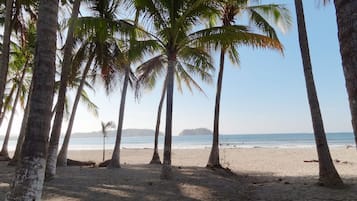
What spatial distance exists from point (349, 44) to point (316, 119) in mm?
6491

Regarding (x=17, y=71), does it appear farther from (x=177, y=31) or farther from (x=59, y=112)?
(x=177, y=31)

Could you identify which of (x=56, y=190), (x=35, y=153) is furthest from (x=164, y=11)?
(x=35, y=153)

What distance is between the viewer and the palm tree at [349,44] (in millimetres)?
2516

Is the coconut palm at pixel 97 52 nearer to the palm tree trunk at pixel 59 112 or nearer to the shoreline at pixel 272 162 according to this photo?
the palm tree trunk at pixel 59 112

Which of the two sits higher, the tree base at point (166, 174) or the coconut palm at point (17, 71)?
the coconut palm at point (17, 71)

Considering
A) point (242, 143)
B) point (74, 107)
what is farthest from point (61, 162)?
point (242, 143)

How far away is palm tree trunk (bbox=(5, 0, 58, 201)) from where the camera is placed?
3.86m

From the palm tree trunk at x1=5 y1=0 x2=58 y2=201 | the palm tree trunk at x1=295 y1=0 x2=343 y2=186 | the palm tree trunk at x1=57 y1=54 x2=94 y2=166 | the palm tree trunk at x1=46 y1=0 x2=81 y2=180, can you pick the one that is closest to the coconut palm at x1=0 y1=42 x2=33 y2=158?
the palm tree trunk at x1=57 y1=54 x2=94 y2=166

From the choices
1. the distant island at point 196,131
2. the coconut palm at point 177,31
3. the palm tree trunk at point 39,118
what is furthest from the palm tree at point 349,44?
the distant island at point 196,131

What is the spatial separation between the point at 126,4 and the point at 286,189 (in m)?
6.86

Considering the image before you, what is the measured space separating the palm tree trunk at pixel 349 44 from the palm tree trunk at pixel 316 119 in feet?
20.7

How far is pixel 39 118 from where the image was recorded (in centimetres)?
394

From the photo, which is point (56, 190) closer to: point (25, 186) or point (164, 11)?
point (25, 186)

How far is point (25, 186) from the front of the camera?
383 cm
